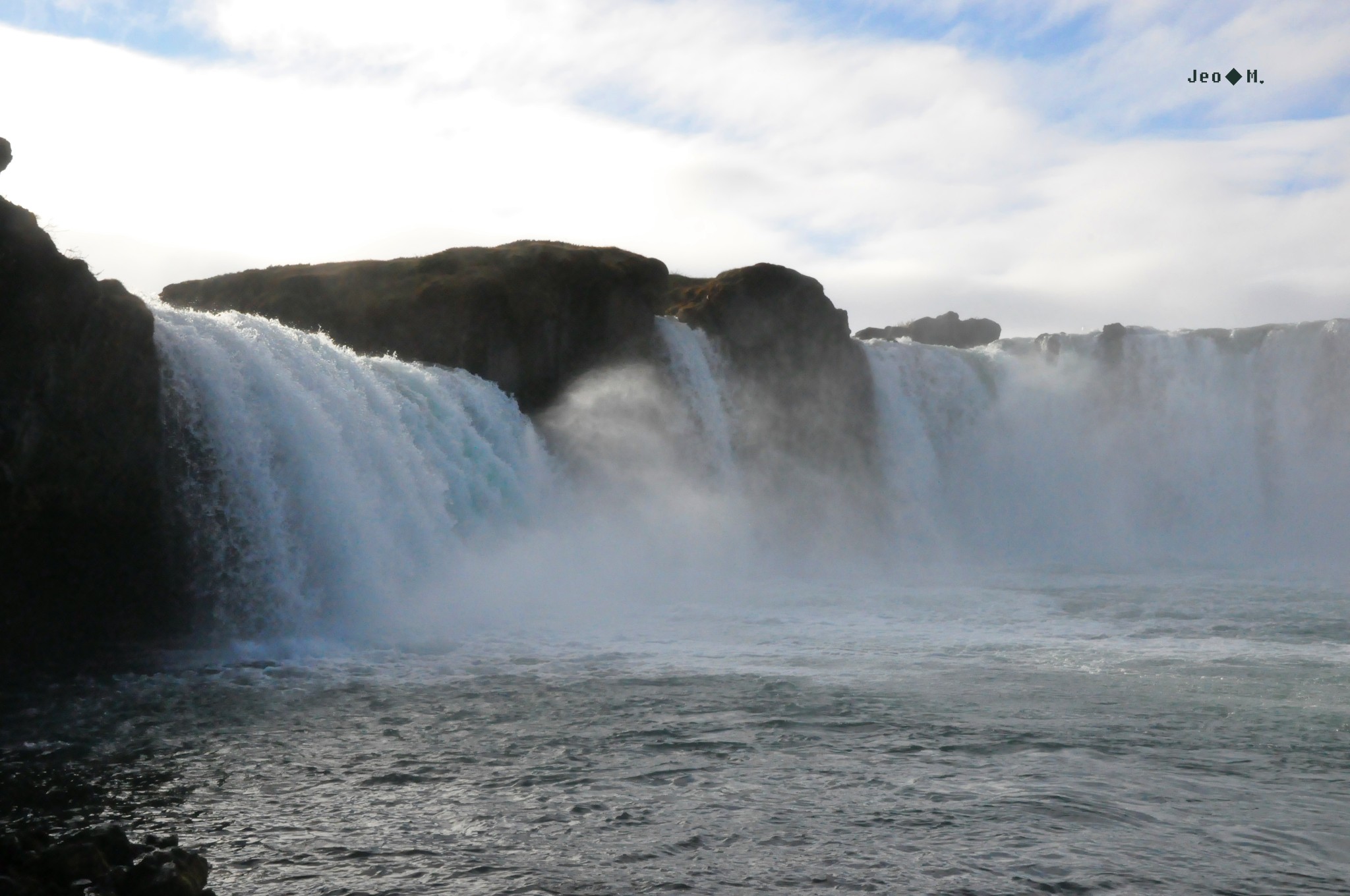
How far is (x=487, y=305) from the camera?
28.5 metres

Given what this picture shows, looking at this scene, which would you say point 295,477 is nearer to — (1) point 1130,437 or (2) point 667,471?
(2) point 667,471

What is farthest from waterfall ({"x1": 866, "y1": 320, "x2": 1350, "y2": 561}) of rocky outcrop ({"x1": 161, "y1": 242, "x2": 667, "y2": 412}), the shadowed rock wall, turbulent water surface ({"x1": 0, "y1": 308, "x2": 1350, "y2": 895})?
rocky outcrop ({"x1": 161, "y1": 242, "x2": 667, "y2": 412})

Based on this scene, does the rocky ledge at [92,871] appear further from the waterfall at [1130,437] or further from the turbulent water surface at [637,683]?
the waterfall at [1130,437]

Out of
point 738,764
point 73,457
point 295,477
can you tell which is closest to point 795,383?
point 295,477

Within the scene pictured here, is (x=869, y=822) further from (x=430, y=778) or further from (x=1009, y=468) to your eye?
(x=1009, y=468)

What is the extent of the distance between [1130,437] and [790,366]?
47.5ft

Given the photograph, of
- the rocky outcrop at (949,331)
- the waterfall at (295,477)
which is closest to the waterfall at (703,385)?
the waterfall at (295,477)

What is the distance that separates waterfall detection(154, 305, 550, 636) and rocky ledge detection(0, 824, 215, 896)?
939cm

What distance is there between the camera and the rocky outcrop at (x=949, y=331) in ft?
227

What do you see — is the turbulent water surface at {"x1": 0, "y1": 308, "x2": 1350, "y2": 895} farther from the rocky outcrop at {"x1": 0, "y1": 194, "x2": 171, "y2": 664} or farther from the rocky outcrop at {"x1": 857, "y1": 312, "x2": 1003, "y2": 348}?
the rocky outcrop at {"x1": 857, "y1": 312, "x2": 1003, "y2": 348}

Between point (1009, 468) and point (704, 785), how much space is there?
3324 cm

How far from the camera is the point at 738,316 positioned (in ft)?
112

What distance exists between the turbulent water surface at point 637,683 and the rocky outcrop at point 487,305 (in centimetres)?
111

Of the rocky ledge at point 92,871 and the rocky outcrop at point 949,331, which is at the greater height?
the rocky outcrop at point 949,331
